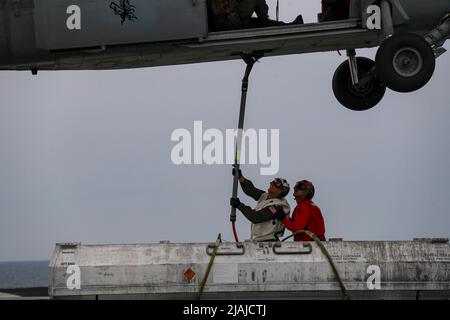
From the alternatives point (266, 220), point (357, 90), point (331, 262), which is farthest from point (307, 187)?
point (357, 90)

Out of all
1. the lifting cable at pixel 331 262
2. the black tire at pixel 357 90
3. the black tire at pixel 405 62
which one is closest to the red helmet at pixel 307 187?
the lifting cable at pixel 331 262

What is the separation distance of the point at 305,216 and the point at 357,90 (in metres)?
4.32

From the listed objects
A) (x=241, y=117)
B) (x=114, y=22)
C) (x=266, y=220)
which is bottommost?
(x=266, y=220)

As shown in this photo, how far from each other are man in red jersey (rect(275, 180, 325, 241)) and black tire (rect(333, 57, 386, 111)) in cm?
402

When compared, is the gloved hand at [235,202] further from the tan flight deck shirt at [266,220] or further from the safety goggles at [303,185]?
the safety goggles at [303,185]

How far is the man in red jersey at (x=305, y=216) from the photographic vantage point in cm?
1605

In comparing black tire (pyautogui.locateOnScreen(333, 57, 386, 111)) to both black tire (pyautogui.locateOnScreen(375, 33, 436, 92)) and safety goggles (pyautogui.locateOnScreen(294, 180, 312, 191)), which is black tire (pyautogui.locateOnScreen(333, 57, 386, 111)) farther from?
safety goggles (pyautogui.locateOnScreen(294, 180, 312, 191))

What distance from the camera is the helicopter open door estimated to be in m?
17.5

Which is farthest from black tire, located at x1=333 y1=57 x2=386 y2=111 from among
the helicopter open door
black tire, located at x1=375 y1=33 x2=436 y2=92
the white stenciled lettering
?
the white stenciled lettering

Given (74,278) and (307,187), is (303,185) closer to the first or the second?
(307,187)

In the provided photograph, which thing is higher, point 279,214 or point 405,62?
point 405,62

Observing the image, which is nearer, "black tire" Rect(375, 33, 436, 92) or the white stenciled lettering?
the white stenciled lettering

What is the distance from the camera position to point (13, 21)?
58.6 feet

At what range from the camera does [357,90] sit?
19.9 metres
